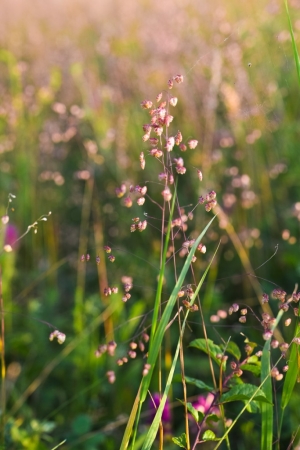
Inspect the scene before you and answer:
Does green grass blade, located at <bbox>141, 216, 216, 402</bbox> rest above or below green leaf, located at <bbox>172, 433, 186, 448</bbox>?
above

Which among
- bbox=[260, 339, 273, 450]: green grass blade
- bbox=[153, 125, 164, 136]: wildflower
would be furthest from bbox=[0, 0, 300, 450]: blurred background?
bbox=[153, 125, 164, 136]: wildflower

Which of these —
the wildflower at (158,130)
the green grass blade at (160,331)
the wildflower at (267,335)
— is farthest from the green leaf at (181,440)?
the wildflower at (158,130)

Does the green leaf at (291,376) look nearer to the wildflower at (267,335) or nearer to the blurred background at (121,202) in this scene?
the wildflower at (267,335)

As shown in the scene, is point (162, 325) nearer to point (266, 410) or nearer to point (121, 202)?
point (266, 410)

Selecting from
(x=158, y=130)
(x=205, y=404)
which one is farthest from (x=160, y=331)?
(x=205, y=404)

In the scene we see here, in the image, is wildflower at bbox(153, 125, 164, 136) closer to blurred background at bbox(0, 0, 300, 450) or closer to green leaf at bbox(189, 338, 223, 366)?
green leaf at bbox(189, 338, 223, 366)
